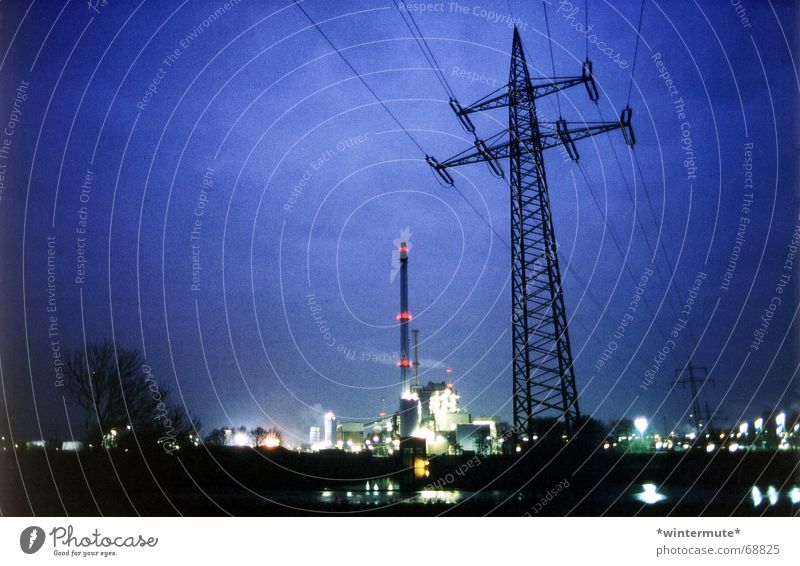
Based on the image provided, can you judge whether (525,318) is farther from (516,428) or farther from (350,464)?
(350,464)

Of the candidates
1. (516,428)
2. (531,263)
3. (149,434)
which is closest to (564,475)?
(516,428)

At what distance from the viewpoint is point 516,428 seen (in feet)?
40.6

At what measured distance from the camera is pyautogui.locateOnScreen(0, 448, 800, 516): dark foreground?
900cm

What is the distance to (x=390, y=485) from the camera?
15.1 metres

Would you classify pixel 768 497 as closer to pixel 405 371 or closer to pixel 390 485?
pixel 390 485

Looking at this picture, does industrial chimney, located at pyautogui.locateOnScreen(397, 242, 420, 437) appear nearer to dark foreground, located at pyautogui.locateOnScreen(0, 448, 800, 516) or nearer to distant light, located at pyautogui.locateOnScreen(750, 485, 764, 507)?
dark foreground, located at pyautogui.locateOnScreen(0, 448, 800, 516)

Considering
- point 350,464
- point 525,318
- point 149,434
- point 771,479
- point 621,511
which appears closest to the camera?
point 621,511

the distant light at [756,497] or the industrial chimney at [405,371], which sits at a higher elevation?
the industrial chimney at [405,371]

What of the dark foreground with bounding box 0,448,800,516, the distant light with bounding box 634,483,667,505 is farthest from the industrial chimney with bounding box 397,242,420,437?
the distant light with bounding box 634,483,667,505

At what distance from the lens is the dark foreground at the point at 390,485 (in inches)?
354

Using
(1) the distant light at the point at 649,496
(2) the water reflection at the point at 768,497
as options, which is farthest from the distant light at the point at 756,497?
(1) the distant light at the point at 649,496

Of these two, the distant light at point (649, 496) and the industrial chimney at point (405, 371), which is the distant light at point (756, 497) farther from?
the industrial chimney at point (405, 371)

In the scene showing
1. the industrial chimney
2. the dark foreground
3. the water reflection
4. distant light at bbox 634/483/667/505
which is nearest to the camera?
the dark foreground

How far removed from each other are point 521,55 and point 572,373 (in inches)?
305
